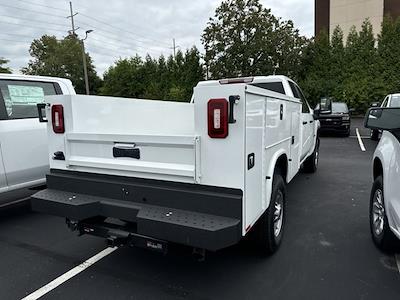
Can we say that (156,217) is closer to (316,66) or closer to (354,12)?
(316,66)

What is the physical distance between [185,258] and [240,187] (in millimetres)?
1485

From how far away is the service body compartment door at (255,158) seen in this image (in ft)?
8.94

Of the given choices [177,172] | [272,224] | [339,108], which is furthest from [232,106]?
[339,108]

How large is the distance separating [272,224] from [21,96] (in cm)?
406

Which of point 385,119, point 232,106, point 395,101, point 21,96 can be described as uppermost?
point 21,96

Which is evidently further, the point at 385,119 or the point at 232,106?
the point at 385,119

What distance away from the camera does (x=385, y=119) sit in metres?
3.42

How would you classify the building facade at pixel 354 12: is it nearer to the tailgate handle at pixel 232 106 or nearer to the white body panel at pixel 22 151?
the white body panel at pixel 22 151

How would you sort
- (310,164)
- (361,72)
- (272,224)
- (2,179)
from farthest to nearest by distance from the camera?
1. (361,72)
2. (310,164)
3. (2,179)
4. (272,224)

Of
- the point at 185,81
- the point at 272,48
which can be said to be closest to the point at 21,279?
the point at 272,48

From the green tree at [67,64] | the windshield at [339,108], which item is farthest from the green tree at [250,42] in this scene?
the green tree at [67,64]

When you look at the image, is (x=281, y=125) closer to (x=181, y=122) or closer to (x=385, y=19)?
(x=181, y=122)

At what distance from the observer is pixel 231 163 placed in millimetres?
2670

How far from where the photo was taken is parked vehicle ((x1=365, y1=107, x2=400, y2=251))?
3138 millimetres
